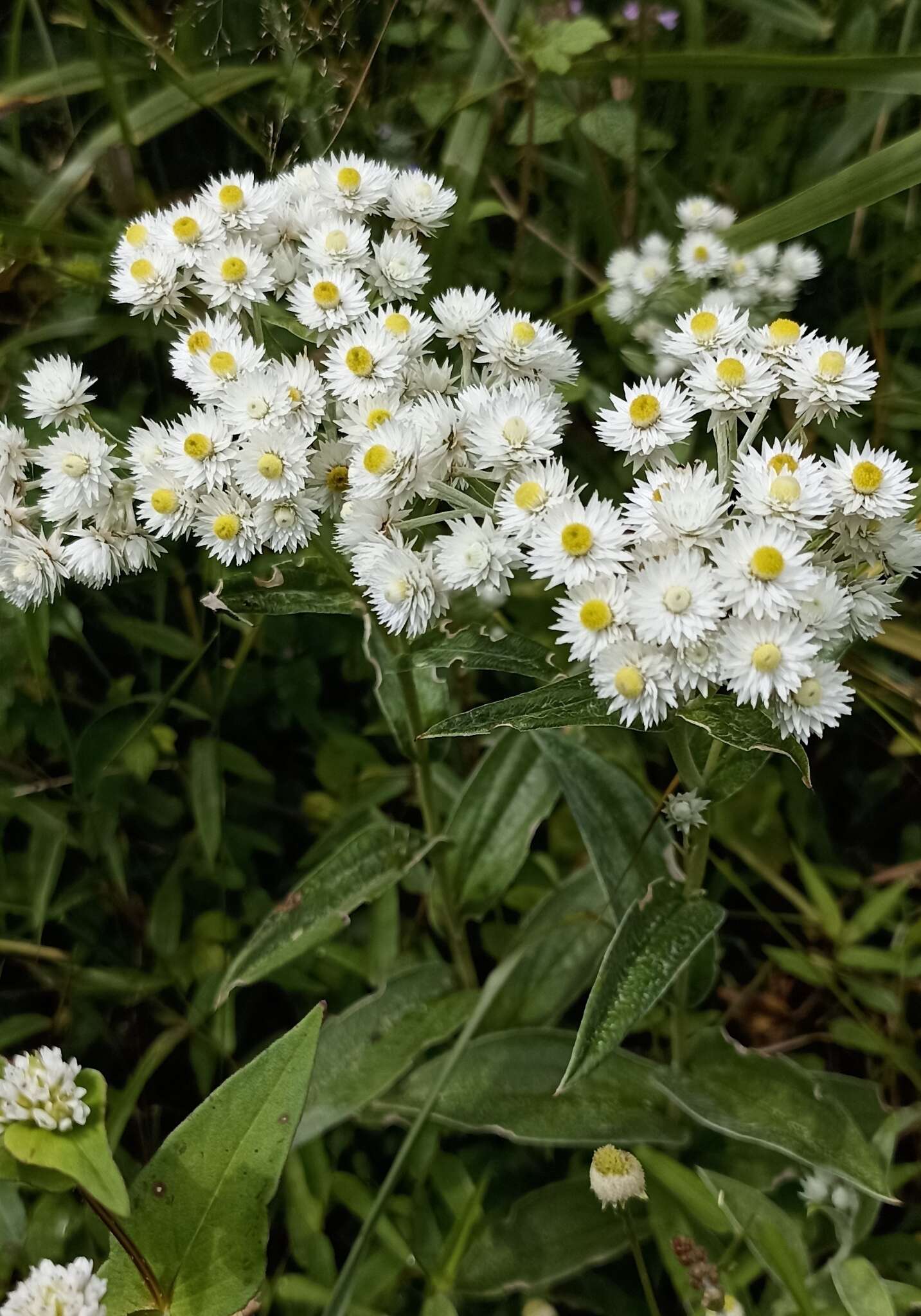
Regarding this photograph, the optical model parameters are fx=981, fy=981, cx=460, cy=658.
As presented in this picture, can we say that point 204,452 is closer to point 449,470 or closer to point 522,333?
point 449,470

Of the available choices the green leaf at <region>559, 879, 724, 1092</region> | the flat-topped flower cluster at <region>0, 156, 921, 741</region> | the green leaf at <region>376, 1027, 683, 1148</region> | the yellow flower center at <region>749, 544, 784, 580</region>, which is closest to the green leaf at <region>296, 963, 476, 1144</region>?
the green leaf at <region>376, 1027, 683, 1148</region>

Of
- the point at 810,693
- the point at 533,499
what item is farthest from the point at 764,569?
the point at 533,499

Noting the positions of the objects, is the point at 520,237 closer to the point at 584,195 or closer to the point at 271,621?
the point at 584,195

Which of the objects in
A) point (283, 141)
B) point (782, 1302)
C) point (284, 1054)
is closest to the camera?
point (284, 1054)

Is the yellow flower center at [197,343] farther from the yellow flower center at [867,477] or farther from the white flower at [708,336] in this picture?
the yellow flower center at [867,477]

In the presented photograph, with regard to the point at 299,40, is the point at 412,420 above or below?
below

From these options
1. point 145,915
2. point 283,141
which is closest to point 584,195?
point 283,141

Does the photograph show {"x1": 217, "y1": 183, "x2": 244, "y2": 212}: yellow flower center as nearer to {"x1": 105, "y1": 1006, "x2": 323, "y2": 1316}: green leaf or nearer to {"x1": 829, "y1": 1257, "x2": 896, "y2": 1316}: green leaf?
{"x1": 105, "y1": 1006, "x2": 323, "y2": 1316}: green leaf
